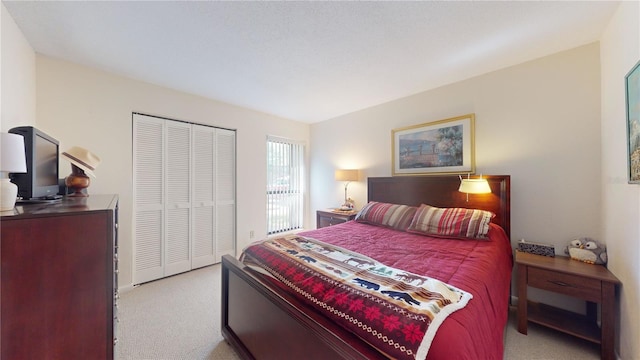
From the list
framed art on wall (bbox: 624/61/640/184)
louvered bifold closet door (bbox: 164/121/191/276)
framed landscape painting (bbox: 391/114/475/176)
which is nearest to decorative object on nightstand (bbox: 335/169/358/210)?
framed landscape painting (bbox: 391/114/475/176)

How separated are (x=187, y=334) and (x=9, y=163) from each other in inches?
64.7

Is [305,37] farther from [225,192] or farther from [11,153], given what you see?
[225,192]

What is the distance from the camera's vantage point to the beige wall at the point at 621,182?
1.42 metres

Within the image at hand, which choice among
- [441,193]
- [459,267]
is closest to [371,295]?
[459,267]

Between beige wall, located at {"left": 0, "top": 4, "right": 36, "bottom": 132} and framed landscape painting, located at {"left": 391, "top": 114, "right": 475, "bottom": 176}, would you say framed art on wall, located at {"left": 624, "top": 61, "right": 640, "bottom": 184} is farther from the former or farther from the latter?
beige wall, located at {"left": 0, "top": 4, "right": 36, "bottom": 132}

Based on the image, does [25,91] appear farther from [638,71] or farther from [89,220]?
[638,71]

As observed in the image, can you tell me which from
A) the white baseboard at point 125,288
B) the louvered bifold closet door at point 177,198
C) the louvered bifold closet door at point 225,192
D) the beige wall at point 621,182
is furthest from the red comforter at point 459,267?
the white baseboard at point 125,288

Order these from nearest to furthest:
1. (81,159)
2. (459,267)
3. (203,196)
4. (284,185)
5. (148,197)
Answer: (459,267) → (81,159) → (148,197) → (203,196) → (284,185)

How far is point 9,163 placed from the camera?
3.43ft

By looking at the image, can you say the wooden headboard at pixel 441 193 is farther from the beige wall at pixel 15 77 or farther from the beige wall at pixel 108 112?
the beige wall at pixel 15 77

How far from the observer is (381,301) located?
3.30ft

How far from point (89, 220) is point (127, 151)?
2.12 metres

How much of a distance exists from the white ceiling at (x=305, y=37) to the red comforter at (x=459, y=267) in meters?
1.71

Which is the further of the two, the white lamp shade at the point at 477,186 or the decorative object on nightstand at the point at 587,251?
the white lamp shade at the point at 477,186
